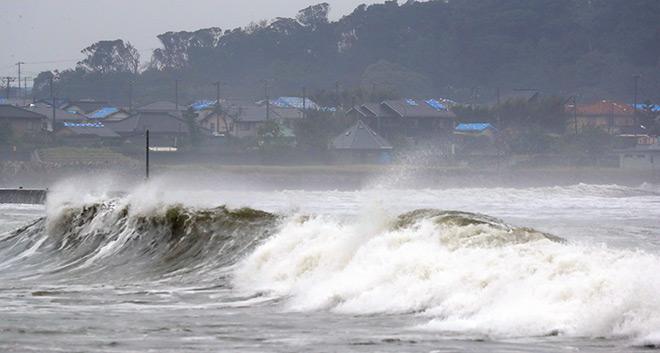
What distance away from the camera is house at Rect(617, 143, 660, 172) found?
94688mm

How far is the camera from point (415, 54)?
162 m

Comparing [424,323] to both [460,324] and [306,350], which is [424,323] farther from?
[306,350]

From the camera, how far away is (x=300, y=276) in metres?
18.4

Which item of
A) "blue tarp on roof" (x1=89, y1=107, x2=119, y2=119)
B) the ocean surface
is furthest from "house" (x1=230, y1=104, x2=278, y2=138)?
the ocean surface

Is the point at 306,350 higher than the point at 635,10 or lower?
lower

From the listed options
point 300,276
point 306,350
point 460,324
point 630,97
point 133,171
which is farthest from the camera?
point 630,97

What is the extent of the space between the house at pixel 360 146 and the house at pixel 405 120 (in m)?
6.24

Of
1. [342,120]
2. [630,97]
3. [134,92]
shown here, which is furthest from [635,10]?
[342,120]

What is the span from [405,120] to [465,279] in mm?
90752

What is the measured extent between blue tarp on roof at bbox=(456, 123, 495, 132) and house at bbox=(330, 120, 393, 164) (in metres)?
9.71

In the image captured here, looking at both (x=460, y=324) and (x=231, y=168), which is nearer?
(x=460, y=324)

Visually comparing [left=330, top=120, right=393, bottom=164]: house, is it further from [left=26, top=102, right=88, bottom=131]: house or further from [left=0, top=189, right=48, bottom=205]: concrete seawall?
[left=0, top=189, right=48, bottom=205]: concrete seawall

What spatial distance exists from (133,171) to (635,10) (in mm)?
100325

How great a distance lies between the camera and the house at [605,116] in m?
115
